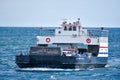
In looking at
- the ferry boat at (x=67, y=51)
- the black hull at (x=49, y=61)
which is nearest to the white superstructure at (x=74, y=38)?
the ferry boat at (x=67, y=51)

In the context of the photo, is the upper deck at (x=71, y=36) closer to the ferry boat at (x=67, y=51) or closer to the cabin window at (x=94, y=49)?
the ferry boat at (x=67, y=51)

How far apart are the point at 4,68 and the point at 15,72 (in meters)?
6.51

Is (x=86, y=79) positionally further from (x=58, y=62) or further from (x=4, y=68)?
(x=4, y=68)

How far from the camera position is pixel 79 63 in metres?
78.0

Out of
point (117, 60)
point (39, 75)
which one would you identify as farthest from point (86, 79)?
point (117, 60)

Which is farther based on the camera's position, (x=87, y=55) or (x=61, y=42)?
(x=61, y=42)

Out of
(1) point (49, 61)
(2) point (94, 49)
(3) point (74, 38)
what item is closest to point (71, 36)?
(3) point (74, 38)

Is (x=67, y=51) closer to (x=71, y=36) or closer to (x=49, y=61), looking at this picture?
(x=71, y=36)

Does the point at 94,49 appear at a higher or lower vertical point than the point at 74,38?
lower

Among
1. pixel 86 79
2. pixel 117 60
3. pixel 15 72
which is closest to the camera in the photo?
pixel 86 79

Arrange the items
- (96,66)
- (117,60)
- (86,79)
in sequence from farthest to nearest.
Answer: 1. (117,60)
2. (96,66)
3. (86,79)

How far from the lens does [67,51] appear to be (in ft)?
266

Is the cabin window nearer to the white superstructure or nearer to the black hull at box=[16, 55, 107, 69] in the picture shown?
the white superstructure

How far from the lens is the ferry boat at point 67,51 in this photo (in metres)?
76.6
